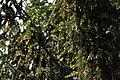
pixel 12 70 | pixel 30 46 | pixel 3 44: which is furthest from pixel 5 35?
pixel 12 70

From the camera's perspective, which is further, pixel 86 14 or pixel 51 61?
pixel 51 61

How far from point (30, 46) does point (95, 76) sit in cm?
186

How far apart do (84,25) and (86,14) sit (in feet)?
0.90

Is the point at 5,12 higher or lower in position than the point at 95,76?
higher

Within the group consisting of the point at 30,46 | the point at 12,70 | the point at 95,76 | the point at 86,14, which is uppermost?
the point at 86,14

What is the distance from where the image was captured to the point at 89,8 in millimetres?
8867

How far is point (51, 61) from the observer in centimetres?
1003

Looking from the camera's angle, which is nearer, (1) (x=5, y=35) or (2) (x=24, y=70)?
(1) (x=5, y=35)

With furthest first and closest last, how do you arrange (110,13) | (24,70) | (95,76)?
(24,70)
(110,13)
(95,76)

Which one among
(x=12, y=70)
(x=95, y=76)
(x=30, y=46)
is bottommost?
(x=12, y=70)

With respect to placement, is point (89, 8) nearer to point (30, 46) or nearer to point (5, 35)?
point (30, 46)

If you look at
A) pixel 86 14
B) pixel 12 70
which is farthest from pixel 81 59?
pixel 12 70

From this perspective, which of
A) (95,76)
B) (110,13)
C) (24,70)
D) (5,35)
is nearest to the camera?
(95,76)

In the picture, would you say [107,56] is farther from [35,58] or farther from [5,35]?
[5,35]
